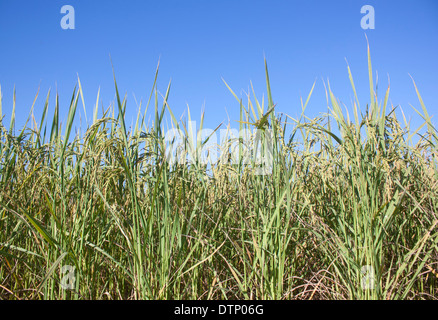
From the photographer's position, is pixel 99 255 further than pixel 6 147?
No

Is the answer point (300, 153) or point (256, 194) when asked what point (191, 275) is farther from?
point (300, 153)

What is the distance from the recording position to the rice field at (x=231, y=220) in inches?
60.3

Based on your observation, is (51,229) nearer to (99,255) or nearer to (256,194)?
(99,255)

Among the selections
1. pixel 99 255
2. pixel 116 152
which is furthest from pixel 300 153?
pixel 99 255

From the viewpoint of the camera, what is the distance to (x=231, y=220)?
7.11 feet

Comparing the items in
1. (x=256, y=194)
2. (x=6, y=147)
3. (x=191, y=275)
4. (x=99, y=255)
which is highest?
(x=6, y=147)

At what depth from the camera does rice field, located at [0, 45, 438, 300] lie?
1.53m

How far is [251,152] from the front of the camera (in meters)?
1.85

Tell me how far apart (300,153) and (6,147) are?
5.89 ft
